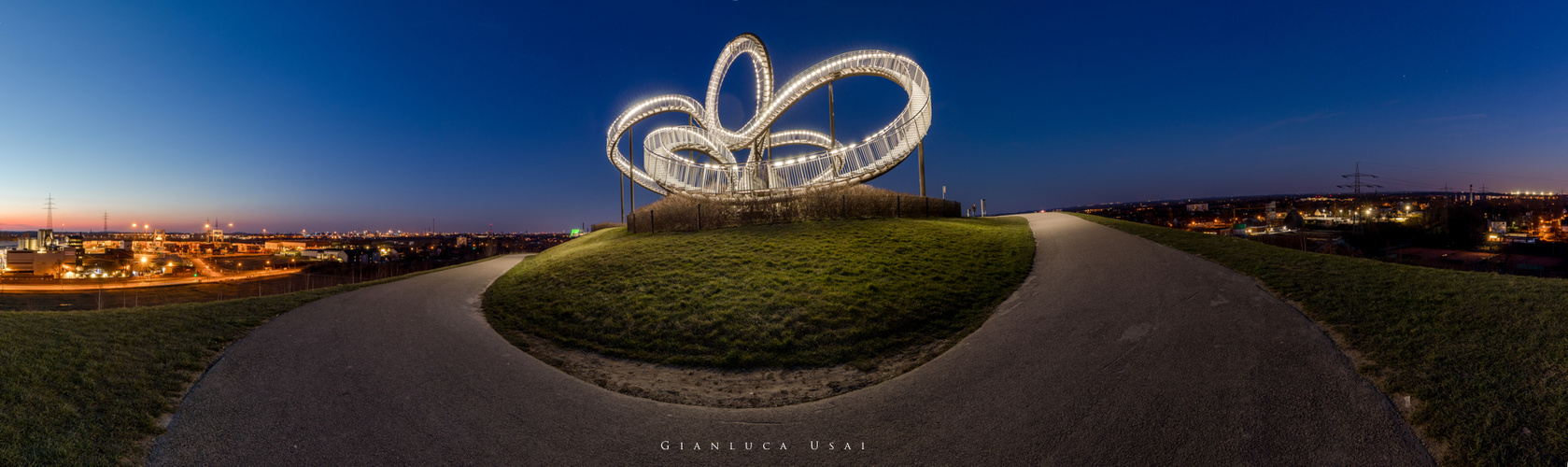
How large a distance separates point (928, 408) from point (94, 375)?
9.23 m

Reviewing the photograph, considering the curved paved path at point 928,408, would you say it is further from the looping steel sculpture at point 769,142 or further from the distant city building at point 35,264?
the distant city building at point 35,264

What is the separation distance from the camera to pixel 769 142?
30.5m

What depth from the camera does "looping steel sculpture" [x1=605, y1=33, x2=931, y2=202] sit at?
2227 cm

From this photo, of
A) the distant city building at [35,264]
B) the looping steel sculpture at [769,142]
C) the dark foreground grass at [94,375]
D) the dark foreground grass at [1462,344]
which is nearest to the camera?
the dark foreground grass at [1462,344]

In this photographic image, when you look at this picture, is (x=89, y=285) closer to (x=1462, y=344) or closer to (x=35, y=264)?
(x=35, y=264)

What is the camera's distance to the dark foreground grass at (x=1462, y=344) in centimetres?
364

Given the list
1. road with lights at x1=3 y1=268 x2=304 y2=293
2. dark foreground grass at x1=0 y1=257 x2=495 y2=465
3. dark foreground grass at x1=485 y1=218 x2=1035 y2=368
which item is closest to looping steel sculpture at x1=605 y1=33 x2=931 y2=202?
dark foreground grass at x1=485 y1=218 x2=1035 y2=368

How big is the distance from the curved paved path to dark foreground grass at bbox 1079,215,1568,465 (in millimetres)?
331

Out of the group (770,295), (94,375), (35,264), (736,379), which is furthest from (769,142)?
(35,264)

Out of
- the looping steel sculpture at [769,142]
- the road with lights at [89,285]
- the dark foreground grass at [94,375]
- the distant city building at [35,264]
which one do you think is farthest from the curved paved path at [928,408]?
the distant city building at [35,264]

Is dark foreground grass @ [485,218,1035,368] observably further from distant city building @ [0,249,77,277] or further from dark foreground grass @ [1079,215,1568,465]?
distant city building @ [0,249,77,277]

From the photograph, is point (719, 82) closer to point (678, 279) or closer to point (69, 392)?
point (678, 279)

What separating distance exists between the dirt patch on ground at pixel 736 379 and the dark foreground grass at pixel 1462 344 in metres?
4.41

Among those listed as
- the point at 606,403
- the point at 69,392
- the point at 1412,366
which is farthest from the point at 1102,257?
the point at 69,392
